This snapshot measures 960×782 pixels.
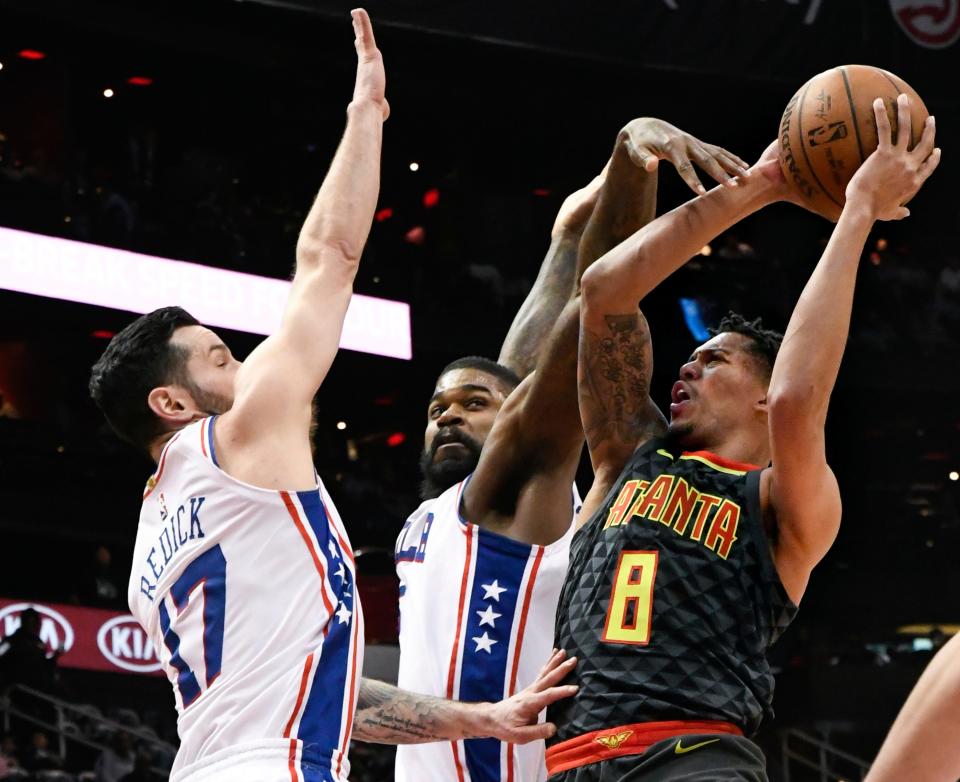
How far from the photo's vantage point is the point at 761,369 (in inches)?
165

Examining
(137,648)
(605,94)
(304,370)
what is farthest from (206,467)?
(605,94)

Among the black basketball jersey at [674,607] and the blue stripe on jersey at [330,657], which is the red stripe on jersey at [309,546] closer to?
the blue stripe on jersey at [330,657]

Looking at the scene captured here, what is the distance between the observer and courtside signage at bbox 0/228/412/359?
14.7 m

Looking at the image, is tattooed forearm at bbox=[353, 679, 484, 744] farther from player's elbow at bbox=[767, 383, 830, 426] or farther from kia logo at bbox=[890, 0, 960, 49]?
kia logo at bbox=[890, 0, 960, 49]

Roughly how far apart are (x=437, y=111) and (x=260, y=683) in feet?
53.7

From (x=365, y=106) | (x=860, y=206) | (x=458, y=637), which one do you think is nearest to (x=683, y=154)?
(x=860, y=206)

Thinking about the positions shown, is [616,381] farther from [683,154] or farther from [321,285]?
[321,285]

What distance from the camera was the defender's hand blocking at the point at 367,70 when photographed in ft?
12.3

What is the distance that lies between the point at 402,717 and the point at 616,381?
112cm

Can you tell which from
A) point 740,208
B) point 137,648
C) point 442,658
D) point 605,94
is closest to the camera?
point 740,208

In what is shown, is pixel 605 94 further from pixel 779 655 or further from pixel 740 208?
pixel 740 208

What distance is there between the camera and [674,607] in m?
3.60

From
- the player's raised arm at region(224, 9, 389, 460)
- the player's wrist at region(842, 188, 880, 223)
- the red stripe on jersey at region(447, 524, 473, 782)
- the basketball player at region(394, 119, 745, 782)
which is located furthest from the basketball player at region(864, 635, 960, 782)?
the red stripe on jersey at region(447, 524, 473, 782)

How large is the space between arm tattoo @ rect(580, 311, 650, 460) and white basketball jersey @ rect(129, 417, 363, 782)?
1.00 metres
